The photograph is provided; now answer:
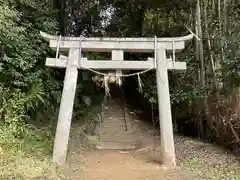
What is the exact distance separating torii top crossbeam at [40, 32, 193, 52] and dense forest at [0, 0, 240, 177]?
1.20 meters

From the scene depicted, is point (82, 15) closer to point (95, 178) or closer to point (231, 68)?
point (231, 68)

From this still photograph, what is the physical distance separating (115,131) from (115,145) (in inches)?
60.3

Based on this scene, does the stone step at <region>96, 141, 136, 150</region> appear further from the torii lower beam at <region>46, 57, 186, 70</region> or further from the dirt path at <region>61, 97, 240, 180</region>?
the torii lower beam at <region>46, 57, 186, 70</region>

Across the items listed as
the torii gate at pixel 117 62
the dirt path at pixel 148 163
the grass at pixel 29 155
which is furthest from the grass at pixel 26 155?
the torii gate at pixel 117 62

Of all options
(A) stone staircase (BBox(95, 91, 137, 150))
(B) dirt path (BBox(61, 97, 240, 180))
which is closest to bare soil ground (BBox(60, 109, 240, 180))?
(B) dirt path (BBox(61, 97, 240, 180))

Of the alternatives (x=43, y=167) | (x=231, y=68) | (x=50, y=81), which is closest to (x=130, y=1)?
(x=50, y=81)

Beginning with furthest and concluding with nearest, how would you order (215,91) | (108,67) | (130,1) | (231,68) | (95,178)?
1. (130,1)
2. (215,91)
3. (231,68)
4. (108,67)
5. (95,178)

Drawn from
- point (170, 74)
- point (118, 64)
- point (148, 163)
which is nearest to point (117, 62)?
point (118, 64)

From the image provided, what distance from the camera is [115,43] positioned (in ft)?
25.8

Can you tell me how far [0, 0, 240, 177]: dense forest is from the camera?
843 centimetres

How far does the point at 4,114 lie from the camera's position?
841 centimetres

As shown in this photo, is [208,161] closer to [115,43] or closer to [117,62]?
[117,62]

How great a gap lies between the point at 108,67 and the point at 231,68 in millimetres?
3003

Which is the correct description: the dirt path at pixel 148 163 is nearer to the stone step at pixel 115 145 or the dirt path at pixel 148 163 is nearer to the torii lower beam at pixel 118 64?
the stone step at pixel 115 145
